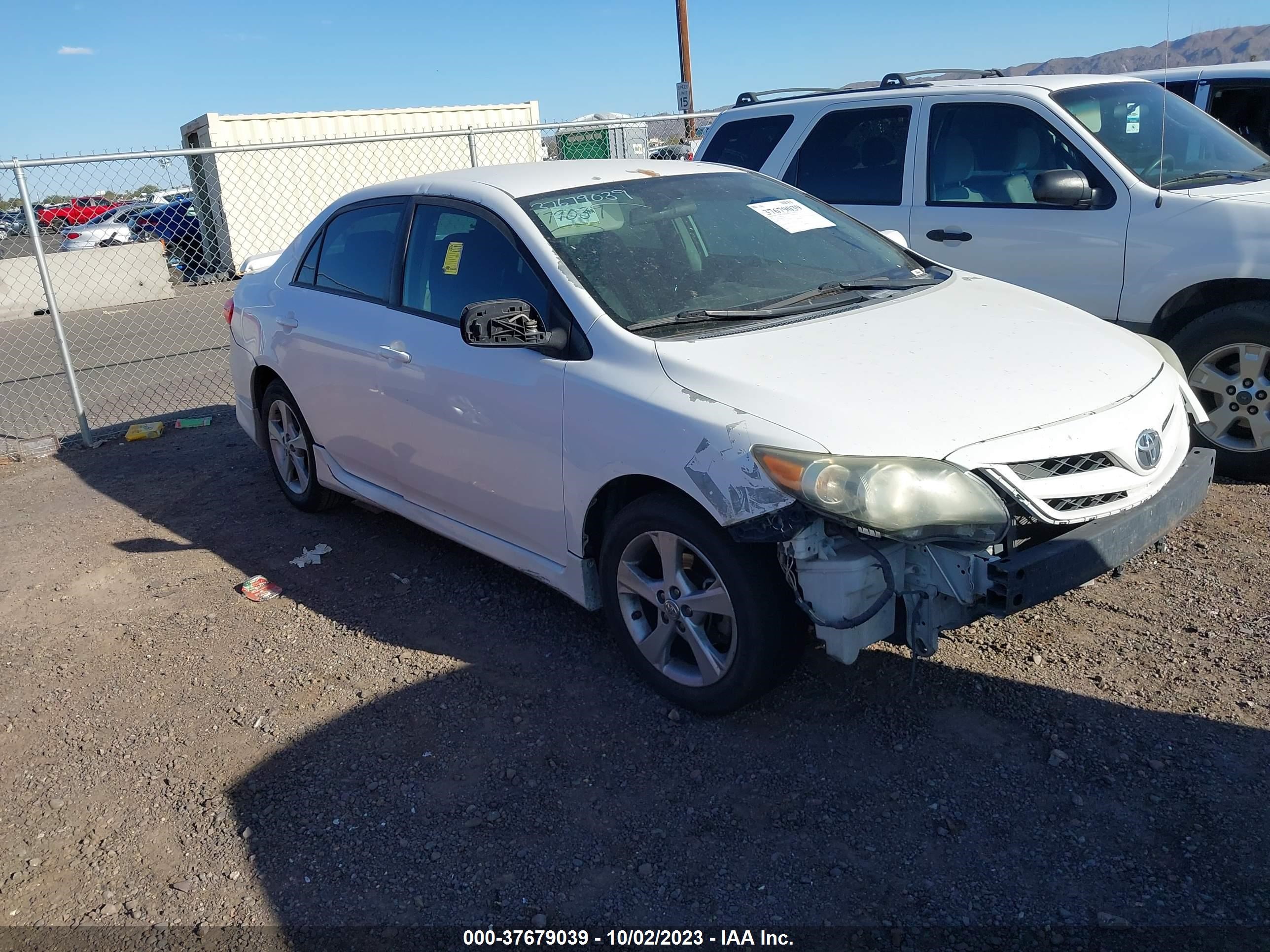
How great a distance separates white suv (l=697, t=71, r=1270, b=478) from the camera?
203 inches

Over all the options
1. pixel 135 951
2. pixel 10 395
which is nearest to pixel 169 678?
pixel 135 951

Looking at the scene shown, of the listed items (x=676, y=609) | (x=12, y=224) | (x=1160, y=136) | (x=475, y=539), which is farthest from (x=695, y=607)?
(x=12, y=224)

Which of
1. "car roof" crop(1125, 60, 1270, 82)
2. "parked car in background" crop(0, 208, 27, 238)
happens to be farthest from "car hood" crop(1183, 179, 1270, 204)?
"parked car in background" crop(0, 208, 27, 238)

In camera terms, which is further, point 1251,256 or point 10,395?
point 10,395

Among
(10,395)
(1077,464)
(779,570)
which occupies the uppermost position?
(1077,464)

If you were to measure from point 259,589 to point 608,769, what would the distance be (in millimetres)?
2394

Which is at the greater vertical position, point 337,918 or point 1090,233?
point 1090,233

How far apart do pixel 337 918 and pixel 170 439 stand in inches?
244

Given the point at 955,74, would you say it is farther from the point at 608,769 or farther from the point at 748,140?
the point at 608,769

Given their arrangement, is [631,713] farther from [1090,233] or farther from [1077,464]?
[1090,233]

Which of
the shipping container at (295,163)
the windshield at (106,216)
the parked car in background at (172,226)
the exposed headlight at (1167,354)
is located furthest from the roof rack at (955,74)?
the windshield at (106,216)

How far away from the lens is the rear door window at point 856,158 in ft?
21.2

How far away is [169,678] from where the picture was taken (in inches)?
171

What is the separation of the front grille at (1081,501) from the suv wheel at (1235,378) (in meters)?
2.22
